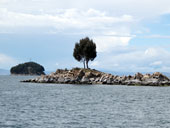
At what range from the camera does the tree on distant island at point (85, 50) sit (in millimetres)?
138875

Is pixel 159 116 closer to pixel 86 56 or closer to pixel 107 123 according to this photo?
pixel 107 123

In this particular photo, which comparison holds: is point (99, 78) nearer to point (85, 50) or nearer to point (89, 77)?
point (89, 77)

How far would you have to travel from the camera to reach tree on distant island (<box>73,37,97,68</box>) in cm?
13888

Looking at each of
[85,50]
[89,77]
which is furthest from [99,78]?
[85,50]

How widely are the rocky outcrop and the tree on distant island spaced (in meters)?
9.22

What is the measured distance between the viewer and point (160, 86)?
116 m

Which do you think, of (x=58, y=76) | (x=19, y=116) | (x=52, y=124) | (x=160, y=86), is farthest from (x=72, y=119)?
(x=58, y=76)

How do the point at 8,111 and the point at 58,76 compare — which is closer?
the point at 8,111

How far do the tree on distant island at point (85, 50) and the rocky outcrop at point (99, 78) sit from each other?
363 inches

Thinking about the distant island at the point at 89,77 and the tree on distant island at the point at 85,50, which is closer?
the distant island at the point at 89,77

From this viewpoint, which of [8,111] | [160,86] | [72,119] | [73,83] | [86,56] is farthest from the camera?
[86,56]

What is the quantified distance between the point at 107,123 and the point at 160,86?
79476 mm

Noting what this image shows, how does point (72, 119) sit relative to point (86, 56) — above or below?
below

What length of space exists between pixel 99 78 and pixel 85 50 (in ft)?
56.4
